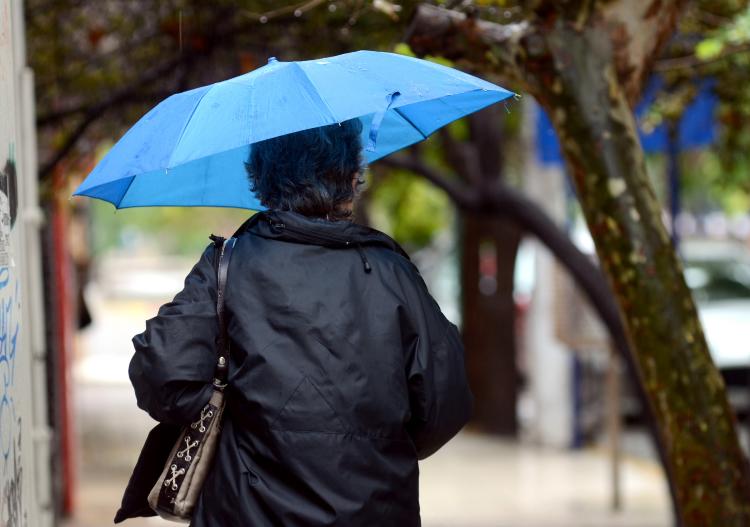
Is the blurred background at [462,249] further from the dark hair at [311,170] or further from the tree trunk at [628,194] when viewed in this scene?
the dark hair at [311,170]

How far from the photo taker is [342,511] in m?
2.56

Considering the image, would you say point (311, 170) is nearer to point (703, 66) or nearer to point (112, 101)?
point (112, 101)

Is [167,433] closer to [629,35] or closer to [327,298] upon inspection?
[327,298]

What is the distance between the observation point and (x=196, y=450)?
8.85 feet

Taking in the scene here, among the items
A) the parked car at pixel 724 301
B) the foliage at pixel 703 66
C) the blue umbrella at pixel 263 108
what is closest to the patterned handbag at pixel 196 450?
the blue umbrella at pixel 263 108

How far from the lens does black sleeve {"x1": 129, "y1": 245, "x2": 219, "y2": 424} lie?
8.48ft

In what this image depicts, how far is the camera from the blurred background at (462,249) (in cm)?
421

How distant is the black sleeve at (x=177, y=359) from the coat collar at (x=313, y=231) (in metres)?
0.23

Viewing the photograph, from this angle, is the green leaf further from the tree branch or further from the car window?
the car window

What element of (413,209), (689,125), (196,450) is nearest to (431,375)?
(196,450)

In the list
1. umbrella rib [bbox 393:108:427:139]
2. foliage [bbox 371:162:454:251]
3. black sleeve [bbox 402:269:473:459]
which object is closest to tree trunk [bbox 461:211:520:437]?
foliage [bbox 371:162:454:251]

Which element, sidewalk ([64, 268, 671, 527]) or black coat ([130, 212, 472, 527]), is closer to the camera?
black coat ([130, 212, 472, 527])

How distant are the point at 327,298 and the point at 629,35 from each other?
76.8 inches

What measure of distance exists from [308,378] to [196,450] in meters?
0.33
